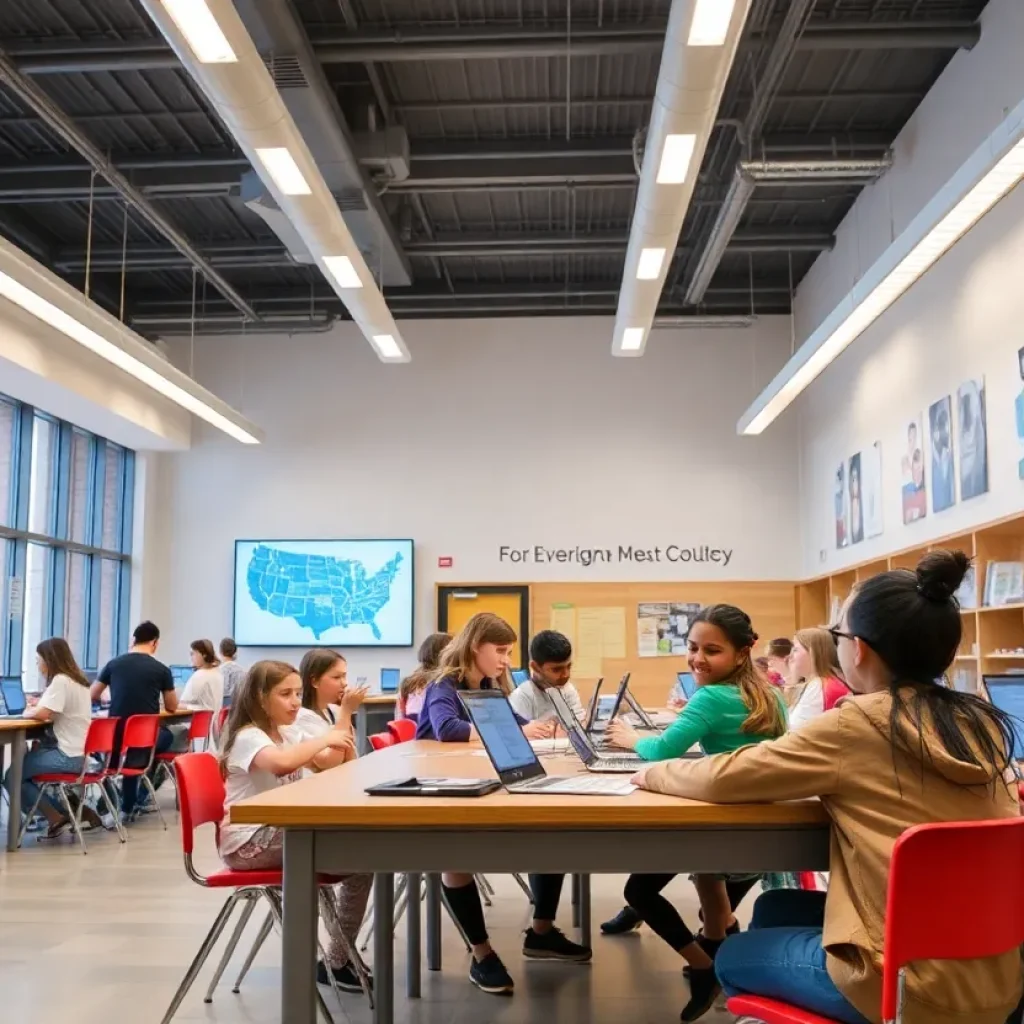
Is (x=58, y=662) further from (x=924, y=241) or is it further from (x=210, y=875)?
(x=924, y=241)

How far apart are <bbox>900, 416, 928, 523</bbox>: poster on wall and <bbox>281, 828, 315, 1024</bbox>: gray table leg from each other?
6553 mm

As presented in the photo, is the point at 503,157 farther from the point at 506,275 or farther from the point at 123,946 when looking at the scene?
the point at 123,946

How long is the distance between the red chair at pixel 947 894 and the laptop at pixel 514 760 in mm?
625

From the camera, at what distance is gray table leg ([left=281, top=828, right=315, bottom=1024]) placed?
2.09 m

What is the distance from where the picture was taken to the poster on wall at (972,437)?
6691 millimetres

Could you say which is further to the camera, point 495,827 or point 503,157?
point 503,157

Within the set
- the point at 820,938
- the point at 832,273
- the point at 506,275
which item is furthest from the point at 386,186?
the point at 820,938

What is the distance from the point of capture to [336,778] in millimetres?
2668

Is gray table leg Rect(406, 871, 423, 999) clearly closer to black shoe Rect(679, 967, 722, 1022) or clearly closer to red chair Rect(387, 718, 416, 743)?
black shoe Rect(679, 967, 722, 1022)

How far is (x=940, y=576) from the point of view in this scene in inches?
78.0

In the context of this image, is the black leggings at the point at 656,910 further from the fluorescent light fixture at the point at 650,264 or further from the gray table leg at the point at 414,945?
the fluorescent light fixture at the point at 650,264

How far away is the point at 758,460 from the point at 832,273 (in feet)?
7.64

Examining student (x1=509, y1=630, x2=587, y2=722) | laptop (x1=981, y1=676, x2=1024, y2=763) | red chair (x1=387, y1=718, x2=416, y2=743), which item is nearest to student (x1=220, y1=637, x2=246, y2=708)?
student (x1=509, y1=630, x2=587, y2=722)

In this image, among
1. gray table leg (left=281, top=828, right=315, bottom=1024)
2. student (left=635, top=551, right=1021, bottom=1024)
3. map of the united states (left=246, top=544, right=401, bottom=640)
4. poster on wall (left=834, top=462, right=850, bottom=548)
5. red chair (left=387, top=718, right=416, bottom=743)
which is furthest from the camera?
map of the united states (left=246, top=544, right=401, bottom=640)
